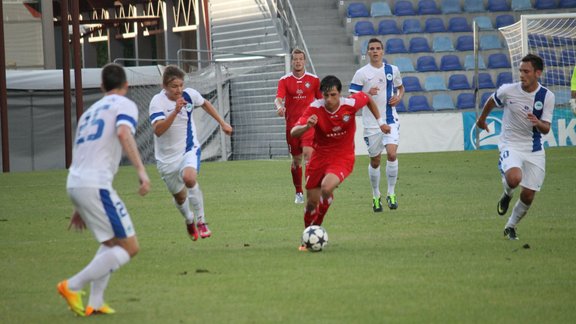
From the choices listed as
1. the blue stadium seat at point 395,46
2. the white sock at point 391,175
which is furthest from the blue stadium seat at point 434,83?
the white sock at point 391,175

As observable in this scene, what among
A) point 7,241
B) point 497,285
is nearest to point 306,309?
point 497,285

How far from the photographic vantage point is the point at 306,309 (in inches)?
292

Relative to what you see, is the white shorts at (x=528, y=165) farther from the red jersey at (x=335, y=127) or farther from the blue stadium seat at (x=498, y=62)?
the blue stadium seat at (x=498, y=62)

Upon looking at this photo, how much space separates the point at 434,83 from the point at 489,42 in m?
3.03

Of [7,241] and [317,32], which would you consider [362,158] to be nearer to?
[317,32]

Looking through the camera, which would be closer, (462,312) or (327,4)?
(462,312)

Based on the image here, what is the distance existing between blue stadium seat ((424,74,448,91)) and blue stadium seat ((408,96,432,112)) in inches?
28.4

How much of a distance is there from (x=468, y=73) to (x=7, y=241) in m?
24.0

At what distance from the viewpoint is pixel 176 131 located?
12.0 m

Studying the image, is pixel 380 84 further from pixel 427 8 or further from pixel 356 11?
pixel 427 8

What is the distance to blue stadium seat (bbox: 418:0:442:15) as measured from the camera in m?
35.8

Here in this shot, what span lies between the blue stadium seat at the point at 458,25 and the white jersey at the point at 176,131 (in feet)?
80.6

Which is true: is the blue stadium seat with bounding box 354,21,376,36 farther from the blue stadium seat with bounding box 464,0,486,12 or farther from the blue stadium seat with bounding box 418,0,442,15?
the blue stadium seat with bounding box 464,0,486,12

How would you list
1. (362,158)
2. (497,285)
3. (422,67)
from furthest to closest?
(422,67), (362,158), (497,285)
